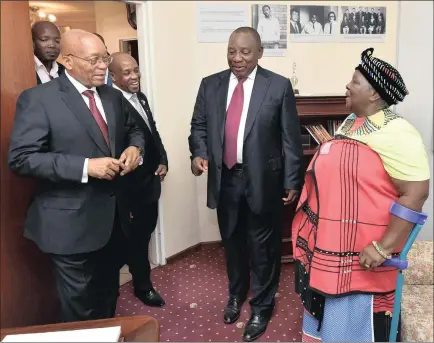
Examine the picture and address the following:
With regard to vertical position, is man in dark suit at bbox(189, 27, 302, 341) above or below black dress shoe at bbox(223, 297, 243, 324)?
above

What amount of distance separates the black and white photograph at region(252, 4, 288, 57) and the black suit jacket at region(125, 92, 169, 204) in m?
1.07

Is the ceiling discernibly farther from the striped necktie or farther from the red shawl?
the red shawl

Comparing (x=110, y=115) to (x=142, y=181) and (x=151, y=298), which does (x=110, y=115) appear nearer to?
(x=142, y=181)

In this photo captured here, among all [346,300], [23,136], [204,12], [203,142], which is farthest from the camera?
[204,12]

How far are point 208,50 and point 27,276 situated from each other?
1894mm

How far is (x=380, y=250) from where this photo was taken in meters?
1.14

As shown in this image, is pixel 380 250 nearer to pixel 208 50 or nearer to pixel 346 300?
pixel 346 300

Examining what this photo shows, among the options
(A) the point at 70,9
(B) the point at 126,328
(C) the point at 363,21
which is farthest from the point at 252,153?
(C) the point at 363,21

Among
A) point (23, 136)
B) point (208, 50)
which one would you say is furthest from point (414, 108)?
point (23, 136)

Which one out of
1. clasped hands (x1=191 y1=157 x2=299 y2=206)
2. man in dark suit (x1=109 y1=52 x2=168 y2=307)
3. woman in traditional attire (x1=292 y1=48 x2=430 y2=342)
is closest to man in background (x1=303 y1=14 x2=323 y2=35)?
man in dark suit (x1=109 y1=52 x2=168 y2=307)

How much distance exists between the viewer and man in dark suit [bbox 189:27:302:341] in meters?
1.71

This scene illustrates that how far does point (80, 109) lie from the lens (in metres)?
1.25

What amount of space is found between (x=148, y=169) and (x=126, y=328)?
3.77 ft

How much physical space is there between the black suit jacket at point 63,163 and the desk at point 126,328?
→ 14.1 inches
